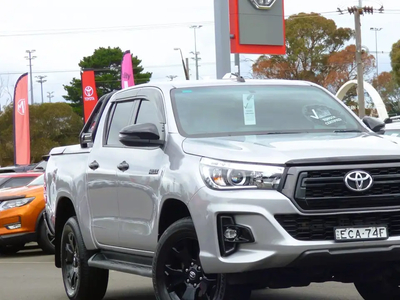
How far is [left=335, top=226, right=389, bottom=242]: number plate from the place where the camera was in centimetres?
593

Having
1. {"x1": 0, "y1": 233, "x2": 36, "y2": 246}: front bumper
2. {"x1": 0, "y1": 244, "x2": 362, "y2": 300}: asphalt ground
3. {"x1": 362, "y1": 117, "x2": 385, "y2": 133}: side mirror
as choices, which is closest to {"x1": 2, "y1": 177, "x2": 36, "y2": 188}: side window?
{"x1": 0, "y1": 233, "x2": 36, "y2": 246}: front bumper

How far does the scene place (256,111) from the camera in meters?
7.55

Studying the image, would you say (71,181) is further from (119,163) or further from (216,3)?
(216,3)

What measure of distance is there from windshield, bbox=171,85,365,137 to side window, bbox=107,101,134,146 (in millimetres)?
747

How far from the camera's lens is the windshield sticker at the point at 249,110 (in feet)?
24.4

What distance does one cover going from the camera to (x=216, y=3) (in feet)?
55.9

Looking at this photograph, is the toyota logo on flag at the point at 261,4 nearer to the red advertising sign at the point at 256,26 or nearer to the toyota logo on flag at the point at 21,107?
the red advertising sign at the point at 256,26

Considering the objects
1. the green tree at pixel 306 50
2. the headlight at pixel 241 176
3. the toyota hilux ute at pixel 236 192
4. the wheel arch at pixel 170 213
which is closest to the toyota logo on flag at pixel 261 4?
the toyota hilux ute at pixel 236 192

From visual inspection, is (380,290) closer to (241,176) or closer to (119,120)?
(241,176)

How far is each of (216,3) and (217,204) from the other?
451 inches

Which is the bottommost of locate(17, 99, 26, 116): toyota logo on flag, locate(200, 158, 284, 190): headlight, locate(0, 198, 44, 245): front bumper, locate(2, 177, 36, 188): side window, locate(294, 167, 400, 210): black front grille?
locate(0, 198, 44, 245): front bumper

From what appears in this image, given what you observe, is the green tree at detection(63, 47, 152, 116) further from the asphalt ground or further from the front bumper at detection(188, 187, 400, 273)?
the front bumper at detection(188, 187, 400, 273)

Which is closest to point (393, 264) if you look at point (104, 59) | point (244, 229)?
point (244, 229)

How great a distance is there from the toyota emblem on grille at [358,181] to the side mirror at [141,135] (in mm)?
1724
